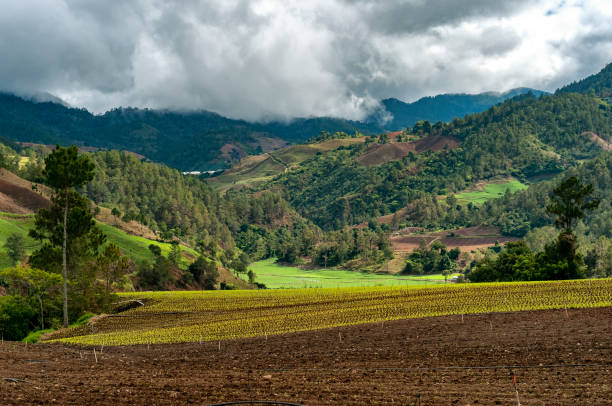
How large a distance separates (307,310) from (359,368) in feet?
113

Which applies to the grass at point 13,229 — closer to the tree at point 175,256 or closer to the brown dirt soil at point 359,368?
the tree at point 175,256

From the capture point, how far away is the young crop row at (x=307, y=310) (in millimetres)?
49062

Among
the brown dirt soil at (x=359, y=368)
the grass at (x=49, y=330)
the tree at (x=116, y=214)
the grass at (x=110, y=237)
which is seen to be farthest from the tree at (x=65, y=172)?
the tree at (x=116, y=214)

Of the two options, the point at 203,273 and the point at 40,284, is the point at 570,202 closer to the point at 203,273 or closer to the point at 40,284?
the point at 40,284

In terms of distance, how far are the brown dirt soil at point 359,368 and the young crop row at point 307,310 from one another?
6.39m

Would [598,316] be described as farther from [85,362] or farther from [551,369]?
[85,362]

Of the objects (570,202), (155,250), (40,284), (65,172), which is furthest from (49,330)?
(570,202)

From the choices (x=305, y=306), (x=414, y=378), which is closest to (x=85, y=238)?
(x=305, y=306)

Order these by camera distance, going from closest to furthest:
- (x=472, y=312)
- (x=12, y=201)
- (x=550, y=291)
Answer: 1. (x=472, y=312)
2. (x=550, y=291)
3. (x=12, y=201)

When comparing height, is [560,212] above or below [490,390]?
above

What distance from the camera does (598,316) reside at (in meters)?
39.8

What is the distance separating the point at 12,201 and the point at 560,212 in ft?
579

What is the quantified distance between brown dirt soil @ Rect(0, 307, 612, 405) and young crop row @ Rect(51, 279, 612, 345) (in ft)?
21.0

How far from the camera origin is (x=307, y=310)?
201 ft
